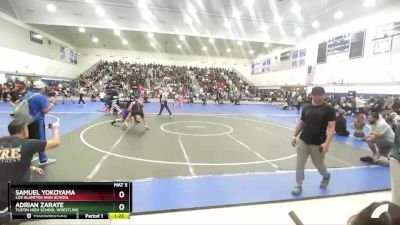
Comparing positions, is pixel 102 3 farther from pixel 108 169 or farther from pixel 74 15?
pixel 108 169

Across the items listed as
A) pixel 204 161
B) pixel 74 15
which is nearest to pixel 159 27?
pixel 74 15

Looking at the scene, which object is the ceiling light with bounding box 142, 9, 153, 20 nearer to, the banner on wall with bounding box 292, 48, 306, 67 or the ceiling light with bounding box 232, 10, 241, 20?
the ceiling light with bounding box 232, 10, 241, 20

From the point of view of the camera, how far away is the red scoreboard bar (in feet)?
6.89

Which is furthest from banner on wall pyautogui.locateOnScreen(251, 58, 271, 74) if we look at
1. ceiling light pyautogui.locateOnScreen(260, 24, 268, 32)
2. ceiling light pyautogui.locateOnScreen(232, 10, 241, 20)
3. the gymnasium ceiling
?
ceiling light pyautogui.locateOnScreen(232, 10, 241, 20)

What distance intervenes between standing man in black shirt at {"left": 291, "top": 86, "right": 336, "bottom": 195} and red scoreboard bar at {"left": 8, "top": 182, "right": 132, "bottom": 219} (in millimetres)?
3410

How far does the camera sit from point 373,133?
6762 mm

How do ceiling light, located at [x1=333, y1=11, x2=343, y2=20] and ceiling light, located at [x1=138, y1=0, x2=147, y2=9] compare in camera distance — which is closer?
ceiling light, located at [x1=138, y1=0, x2=147, y2=9]

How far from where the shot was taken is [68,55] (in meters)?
32.6

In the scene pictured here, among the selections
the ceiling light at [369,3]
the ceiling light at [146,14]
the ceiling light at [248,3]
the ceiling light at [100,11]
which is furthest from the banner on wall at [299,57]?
the ceiling light at [100,11]

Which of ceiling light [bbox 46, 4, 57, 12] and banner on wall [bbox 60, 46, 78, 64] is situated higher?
ceiling light [bbox 46, 4, 57, 12]

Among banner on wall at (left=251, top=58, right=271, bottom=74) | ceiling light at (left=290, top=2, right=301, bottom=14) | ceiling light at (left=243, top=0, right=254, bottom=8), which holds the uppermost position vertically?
ceiling light at (left=290, top=2, right=301, bottom=14)

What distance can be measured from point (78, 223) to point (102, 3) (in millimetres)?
21710

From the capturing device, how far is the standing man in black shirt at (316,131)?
4492mm

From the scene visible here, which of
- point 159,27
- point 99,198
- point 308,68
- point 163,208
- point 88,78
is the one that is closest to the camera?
point 99,198
